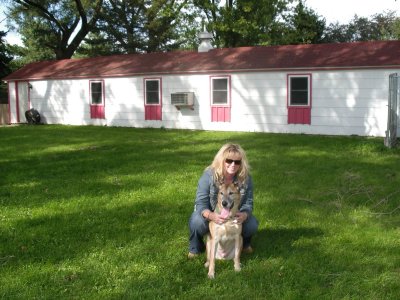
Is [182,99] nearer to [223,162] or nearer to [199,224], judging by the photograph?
[199,224]

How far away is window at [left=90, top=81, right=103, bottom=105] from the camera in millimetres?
24297

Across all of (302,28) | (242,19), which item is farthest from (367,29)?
(242,19)

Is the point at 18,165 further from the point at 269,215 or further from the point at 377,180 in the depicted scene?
the point at 377,180

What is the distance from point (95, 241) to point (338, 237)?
2.84 meters

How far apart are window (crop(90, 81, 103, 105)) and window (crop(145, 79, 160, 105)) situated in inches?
112

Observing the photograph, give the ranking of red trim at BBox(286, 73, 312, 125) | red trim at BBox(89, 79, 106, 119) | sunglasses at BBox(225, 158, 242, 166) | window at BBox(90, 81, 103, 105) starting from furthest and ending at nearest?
window at BBox(90, 81, 103, 105) → red trim at BBox(89, 79, 106, 119) → red trim at BBox(286, 73, 312, 125) → sunglasses at BBox(225, 158, 242, 166)

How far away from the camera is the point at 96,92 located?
80.3 feet

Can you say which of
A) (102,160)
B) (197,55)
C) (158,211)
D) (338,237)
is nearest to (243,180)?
(338,237)

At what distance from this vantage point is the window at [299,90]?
19203mm

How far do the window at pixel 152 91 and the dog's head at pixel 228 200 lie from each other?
1830 cm

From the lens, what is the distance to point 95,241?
5609 mm

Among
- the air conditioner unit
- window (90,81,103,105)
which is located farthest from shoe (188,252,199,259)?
window (90,81,103,105)

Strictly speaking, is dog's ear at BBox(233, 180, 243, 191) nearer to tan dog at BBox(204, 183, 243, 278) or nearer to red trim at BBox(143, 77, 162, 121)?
tan dog at BBox(204, 183, 243, 278)

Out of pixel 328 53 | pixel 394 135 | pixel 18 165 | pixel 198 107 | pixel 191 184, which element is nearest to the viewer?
pixel 191 184
